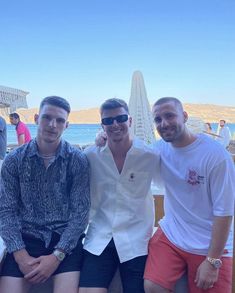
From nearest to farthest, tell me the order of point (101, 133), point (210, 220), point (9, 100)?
point (210, 220), point (101, 133), point (9, 100)

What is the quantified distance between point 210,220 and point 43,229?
3.32 feet

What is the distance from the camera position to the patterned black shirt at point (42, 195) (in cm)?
207

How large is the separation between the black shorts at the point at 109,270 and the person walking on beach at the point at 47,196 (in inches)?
3.2

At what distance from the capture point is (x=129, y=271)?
2.01 meters

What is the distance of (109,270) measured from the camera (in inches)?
79.5

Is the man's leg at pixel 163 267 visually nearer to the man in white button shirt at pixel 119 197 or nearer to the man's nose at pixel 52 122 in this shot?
the man in white button shirt at pixel 119 197

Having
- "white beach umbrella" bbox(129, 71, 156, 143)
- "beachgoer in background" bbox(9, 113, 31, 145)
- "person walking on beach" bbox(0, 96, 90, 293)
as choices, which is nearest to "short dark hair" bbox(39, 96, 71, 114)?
"person walking on beach" bbox(0, 96, 90, 293)

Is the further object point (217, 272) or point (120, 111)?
point (120, 111)

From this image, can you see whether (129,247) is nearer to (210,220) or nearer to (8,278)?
(210,220)

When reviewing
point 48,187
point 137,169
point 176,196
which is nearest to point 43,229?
point 48,187

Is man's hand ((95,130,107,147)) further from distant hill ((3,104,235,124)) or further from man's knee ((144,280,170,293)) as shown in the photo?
distant hill ((3,104,235,124))

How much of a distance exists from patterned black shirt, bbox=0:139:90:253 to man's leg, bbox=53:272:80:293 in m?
0.22

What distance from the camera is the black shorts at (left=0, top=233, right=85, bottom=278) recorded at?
1.96 metres

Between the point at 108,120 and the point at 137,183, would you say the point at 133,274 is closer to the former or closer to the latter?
the point at 137,183
